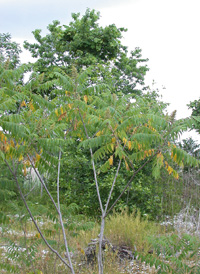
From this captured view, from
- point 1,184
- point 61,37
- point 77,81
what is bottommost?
point 1,184

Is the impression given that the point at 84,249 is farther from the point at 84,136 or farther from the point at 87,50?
the point at 87,50

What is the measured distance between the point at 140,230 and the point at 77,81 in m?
3.90

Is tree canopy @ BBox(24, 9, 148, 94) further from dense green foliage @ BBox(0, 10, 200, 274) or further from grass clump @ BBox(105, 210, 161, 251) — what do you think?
grass clump @ BBox(105, 210, 161, 251)

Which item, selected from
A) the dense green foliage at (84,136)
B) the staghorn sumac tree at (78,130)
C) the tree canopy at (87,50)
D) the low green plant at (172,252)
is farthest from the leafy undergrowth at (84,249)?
the tree canopy at (87,50)

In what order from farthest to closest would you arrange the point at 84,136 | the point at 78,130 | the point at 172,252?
the point at 84,136, the point at 78,130, the point at 172,252

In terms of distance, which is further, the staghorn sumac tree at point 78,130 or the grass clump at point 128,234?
the grass clump at point 128,234

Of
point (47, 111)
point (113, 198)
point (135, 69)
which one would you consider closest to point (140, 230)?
point (113, 198)

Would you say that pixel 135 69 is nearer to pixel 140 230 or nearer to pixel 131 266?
pixel 140 230

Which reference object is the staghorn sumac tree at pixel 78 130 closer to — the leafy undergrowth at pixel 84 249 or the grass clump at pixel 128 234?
the leafy undergrowth at pixel 84 249

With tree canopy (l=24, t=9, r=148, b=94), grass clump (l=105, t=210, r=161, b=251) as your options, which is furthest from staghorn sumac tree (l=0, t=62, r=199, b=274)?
tree canopy (l=24, t=9, r=148, b=94)

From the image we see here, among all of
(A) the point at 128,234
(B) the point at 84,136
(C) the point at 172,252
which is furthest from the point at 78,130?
(A) the point at 128,234

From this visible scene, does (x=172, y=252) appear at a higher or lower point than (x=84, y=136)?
lower

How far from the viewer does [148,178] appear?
10320 mm

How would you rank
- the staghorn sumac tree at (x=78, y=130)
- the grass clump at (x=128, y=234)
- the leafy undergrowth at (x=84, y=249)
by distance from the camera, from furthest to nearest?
the grass clump at (x=128, y=234), the leafy undergrowth at (x=84, y=249), the staghorn sumac tree at (x=78, y=130)
